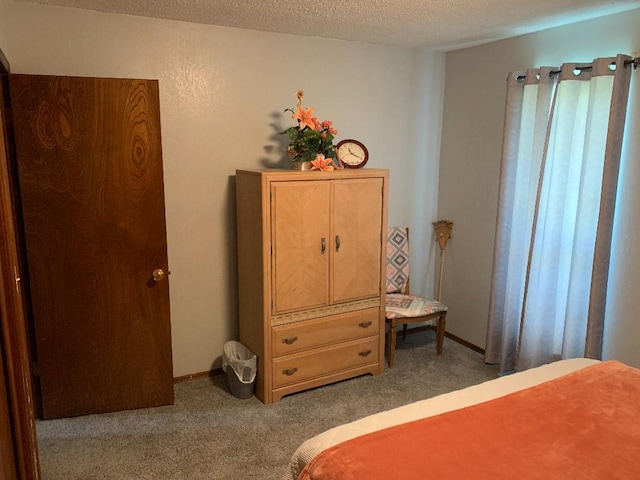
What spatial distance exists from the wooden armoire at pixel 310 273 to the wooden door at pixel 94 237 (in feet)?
1.85

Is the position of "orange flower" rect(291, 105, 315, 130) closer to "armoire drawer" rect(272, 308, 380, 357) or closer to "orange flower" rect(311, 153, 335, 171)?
"orange flower" rect(311, 153, 335, 171)

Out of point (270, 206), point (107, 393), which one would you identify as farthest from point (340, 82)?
point (107, 393)

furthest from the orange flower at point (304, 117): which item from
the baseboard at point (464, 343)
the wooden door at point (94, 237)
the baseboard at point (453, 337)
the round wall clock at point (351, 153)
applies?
the baseboard at point (464, 343)

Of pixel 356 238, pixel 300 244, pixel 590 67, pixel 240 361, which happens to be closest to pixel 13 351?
pixel 240 361

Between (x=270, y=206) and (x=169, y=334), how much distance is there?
3.34ft

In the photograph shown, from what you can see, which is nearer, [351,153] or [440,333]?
[351,153]

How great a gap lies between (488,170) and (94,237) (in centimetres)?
280

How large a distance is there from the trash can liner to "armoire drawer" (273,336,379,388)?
160 mm

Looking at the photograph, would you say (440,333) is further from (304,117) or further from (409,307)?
(304,117)

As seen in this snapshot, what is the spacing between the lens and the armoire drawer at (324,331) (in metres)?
3.21

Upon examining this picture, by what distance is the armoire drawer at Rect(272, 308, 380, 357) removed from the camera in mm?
3207

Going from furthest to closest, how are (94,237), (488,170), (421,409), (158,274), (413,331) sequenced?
(413,331) < (488,170) < (158,274) < (94,237) < (421,409)

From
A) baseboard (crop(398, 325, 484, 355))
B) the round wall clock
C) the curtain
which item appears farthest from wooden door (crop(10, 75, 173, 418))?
the curtain

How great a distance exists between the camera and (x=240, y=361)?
3262 mm
